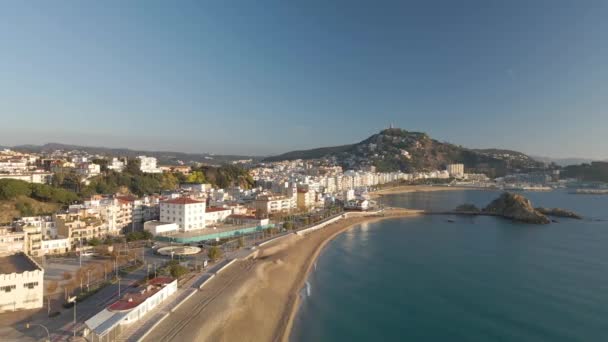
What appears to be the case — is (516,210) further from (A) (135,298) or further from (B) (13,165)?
(B) (13,165)

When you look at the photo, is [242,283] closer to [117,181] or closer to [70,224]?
[70,224]

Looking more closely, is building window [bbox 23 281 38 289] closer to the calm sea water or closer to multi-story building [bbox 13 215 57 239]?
multi-story building [bbox 13 215 57 239]

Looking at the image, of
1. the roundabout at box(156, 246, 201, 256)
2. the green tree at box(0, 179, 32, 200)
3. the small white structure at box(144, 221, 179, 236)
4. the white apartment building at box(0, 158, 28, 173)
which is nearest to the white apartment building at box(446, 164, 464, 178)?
the small white structure at box(144, 221, 179, 236)

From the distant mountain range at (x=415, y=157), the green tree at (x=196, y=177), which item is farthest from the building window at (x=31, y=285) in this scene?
the distant mountain range at (x=415, y=157)

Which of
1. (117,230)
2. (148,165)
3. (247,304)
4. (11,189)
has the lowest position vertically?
(247,304)

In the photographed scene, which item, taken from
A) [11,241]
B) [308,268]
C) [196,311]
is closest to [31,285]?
[196,311]

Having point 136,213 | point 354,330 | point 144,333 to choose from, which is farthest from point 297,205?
point 144,333
